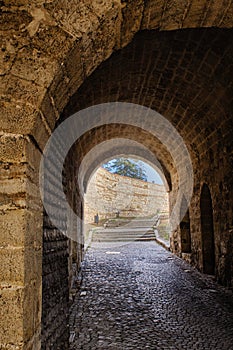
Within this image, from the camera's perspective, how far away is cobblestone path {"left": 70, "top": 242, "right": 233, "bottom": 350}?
316 centimetres

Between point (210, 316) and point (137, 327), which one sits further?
point (210, 316)

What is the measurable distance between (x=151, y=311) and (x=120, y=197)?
710 inches

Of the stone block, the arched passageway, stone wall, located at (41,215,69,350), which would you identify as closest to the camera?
the stone block

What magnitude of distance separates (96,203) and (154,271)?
43.1 feet

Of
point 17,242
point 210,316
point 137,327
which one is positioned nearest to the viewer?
point 17,242

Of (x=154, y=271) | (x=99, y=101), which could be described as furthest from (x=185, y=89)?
(x=154, y=271)

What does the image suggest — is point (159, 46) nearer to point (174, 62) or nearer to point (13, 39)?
point (174, 62)

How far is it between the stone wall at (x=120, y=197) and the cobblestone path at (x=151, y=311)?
12.2 meters

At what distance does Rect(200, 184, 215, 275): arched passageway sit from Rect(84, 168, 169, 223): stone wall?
459 inches

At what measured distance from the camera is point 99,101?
552 cm

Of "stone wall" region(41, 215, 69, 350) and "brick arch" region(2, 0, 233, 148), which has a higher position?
"brick arch" region(2, 0, 233, 148)

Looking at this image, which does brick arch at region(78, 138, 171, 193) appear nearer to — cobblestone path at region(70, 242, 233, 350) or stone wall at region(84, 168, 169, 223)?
cobblestone path at region(70, 242, 233, 350)

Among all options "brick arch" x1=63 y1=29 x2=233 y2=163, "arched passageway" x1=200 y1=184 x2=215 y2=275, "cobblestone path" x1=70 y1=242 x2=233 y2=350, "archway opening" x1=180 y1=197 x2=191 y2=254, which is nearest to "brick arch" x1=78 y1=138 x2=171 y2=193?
"archway opening" x1=180 y1=197 x2=191 y2=254

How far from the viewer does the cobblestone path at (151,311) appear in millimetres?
3162
